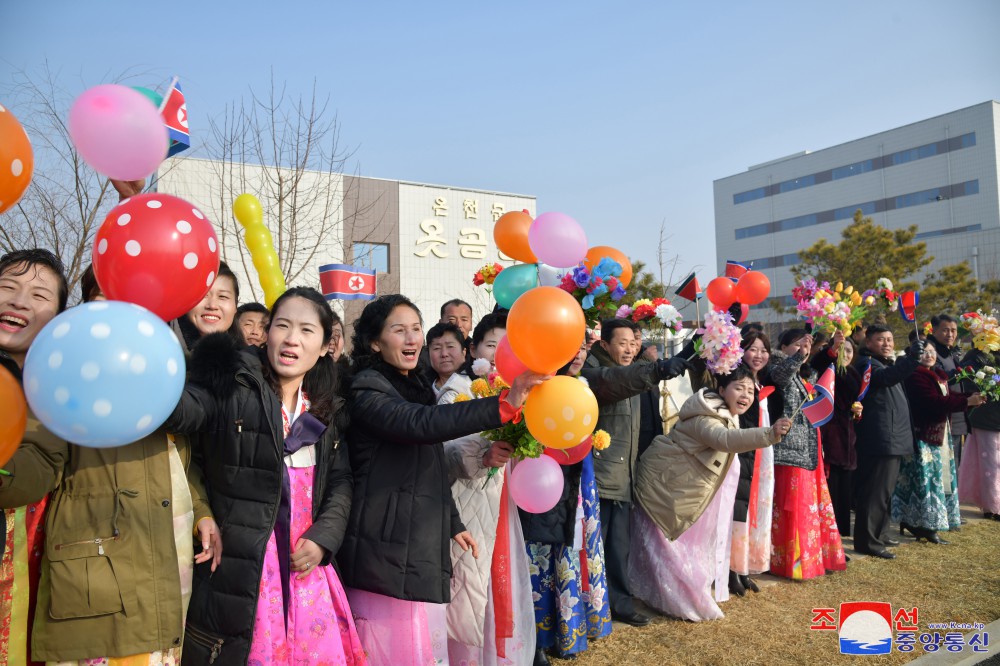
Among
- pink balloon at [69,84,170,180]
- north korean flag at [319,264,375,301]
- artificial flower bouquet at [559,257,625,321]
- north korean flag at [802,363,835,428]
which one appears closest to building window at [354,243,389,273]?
north korean flag at [319,264,375,301]

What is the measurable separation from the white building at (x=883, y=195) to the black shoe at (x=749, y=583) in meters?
26.8

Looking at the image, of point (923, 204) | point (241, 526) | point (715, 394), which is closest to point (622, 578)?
point (715, 394)

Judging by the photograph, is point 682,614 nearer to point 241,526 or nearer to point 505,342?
point 505,342

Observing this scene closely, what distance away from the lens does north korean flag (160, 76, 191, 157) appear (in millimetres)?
2588

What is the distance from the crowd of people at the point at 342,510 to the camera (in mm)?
1876

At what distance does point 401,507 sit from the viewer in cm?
249

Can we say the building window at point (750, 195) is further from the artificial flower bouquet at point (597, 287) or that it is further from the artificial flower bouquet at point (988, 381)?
the artificial flower bouquet at point (597, 287)

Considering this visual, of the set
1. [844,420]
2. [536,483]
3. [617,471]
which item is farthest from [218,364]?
[844,420]

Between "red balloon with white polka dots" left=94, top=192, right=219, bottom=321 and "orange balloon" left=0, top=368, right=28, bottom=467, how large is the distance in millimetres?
335

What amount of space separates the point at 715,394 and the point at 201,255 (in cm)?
352

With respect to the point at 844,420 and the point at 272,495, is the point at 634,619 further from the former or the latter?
the point at 844,420

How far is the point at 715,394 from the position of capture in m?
4.41

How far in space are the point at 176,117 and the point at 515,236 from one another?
5.89 ft

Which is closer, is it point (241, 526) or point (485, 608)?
point (241, 526)
